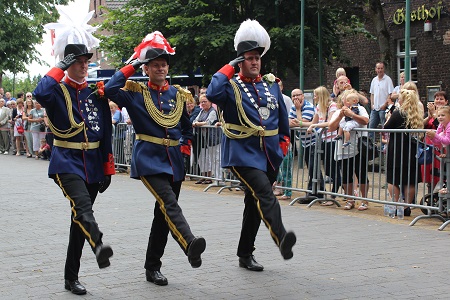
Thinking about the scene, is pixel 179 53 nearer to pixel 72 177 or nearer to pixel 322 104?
pixel 322 104

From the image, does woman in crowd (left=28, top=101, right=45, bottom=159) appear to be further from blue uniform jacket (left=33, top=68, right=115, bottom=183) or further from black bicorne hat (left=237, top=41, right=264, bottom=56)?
blue uniform jacket (left=33, top=68, right=115, bottom=183)

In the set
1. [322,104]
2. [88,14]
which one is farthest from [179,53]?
[88,14]

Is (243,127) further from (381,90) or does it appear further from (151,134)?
(381,90)

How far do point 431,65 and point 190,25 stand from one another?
23.9 feet

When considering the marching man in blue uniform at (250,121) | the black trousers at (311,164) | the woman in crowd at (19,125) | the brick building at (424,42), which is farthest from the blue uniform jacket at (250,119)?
the woman in crowd at (19,125)

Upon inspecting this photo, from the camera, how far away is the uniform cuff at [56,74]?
21.9 feet

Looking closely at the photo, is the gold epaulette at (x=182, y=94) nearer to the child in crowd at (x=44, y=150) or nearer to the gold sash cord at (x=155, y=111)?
the gold sash cord at (x=155, y=111)

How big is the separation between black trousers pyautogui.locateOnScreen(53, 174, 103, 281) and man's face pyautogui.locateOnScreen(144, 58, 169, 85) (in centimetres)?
101

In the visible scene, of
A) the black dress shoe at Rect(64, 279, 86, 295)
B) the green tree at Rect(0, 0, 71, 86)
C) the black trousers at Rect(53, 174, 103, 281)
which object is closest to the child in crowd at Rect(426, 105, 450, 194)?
the black trousers at Rect(53, 174, 103, 281)

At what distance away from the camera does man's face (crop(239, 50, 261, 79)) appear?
7454mm

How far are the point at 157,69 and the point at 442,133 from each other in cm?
491

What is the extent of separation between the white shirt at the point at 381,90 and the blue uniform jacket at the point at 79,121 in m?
11.6

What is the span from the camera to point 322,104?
1312 cm

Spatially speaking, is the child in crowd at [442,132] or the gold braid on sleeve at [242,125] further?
the child in crowd at [442,132]
